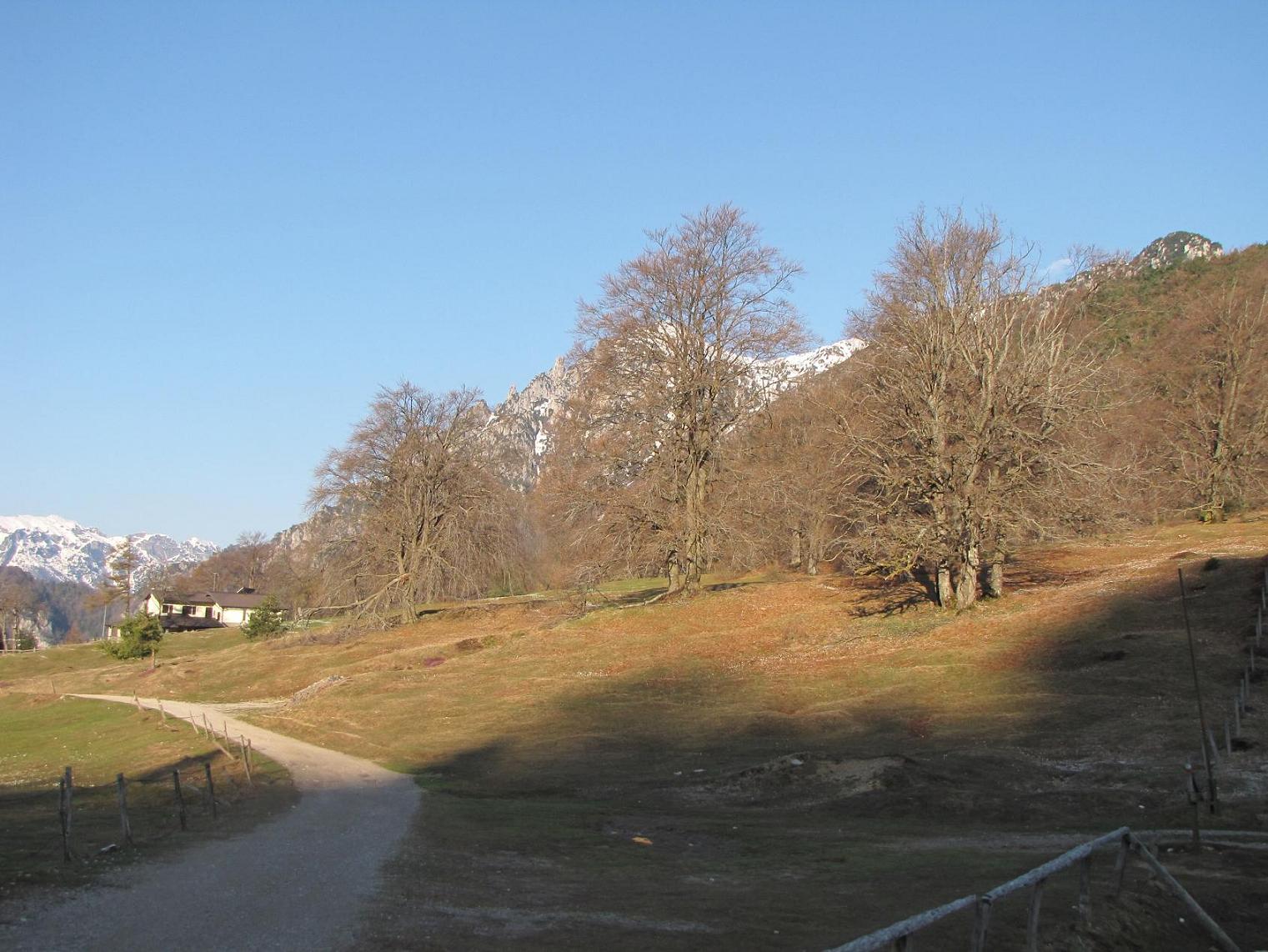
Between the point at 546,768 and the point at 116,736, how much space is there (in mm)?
19173

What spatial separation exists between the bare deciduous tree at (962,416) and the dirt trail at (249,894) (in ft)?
80.8

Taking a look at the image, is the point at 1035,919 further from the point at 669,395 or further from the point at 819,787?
the point at 669,395

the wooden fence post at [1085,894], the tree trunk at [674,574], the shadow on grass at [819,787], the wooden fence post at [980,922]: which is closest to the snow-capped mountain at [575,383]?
the tree trunk at [674,574]

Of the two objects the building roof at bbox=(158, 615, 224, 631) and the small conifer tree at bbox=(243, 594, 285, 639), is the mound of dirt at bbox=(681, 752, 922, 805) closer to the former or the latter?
the small conifer tree at bbox=(243, 594, 285, 639)

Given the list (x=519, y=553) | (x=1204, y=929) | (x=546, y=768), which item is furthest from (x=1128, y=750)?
(x=519, y=553)

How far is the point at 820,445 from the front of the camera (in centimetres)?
4897

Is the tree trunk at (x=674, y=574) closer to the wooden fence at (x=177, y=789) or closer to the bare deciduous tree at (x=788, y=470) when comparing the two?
the bare deciduous tree at (x=788, y=470)

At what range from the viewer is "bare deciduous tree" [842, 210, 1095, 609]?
36.8 metres

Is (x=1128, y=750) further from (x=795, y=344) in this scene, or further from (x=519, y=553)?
(x=519, y=553)

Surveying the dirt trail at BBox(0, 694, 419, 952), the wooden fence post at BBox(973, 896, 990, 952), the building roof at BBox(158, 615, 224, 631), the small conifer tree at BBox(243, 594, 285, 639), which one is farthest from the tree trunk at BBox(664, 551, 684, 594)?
the building roof at BBox(158, 615, 224, 631)

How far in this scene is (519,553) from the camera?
61219 millimetres

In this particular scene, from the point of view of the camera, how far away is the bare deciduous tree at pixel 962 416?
121ft

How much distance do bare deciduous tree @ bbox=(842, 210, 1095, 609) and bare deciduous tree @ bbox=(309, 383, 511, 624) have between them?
1002 inches

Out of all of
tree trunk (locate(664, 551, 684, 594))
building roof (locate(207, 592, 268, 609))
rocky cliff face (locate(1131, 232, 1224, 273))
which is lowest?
tree trunk (locate(664, 551, 684, 594))
